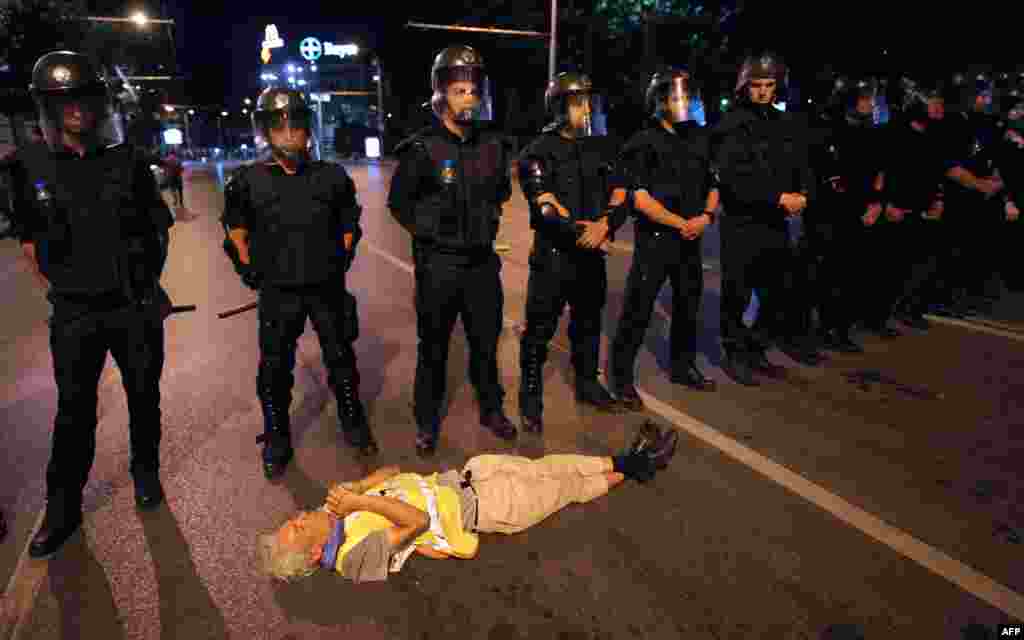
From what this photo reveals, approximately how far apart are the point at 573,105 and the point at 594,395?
2.02 metres

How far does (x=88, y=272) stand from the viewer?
2971 mm

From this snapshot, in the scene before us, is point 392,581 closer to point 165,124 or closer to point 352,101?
point 165,124

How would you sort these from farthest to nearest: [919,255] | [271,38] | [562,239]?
[271,38], [919,255], [562,239]

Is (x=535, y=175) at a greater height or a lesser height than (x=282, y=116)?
lesser

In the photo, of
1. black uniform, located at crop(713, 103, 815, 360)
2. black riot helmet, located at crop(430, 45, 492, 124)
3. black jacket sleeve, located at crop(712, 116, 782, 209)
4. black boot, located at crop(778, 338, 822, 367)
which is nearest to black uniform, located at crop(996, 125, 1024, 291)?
black boot, located at crop(778, 338, 822, 367)

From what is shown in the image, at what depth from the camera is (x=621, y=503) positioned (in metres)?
3.42

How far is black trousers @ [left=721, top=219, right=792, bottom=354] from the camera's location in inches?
198

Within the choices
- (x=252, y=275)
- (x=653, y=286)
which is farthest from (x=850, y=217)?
(x=252, y=275)

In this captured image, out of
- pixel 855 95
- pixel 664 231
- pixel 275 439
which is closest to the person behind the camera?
pixel 275 439

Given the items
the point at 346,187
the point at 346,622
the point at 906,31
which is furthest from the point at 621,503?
the point at 906,31

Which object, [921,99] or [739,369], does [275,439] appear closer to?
[739,369]

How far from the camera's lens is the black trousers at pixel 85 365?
3.00 meters

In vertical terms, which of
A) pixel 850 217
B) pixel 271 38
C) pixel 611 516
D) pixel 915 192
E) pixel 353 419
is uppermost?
pixel 271 38

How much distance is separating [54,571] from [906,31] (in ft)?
63.8
